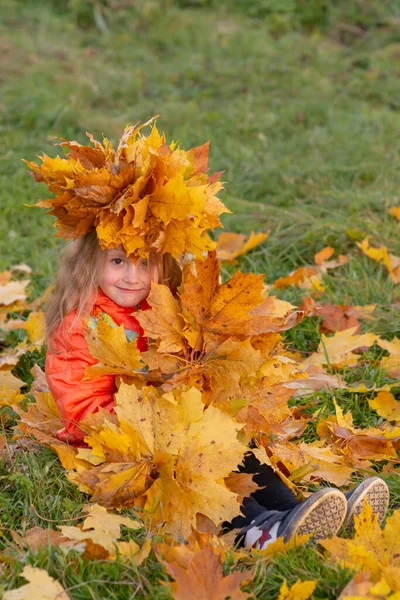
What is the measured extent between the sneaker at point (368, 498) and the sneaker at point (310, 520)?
5 centimetres

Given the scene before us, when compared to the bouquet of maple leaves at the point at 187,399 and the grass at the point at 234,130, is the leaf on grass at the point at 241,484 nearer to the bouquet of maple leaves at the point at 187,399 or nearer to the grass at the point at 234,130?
the bouquet of maple leaves at the point at 187,399

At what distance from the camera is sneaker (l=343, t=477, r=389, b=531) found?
2238 millimetres

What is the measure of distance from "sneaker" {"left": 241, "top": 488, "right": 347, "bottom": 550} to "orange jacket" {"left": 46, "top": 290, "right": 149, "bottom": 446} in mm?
617

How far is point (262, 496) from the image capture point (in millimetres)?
2393

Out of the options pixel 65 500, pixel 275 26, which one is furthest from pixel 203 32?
pixel 65 500

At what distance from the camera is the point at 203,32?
7.54 meters

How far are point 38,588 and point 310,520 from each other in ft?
2.33

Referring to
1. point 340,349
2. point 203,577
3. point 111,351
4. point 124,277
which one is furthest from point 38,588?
point 340,349

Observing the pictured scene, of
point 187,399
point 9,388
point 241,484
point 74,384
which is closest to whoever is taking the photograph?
point 187,399

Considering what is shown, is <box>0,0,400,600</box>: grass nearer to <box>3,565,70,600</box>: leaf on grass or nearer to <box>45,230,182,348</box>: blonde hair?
<box>3,565,70,600</box>: leaf on grass

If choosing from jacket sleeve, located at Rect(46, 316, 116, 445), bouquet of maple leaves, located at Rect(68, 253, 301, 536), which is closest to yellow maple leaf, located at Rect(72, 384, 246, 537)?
bouquet of maple leaves, located at Rect(68, 253, 301, 536)

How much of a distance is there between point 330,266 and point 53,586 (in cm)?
245

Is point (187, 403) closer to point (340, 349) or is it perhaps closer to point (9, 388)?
point (9, 388)

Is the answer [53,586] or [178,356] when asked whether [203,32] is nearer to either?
[178,356]
